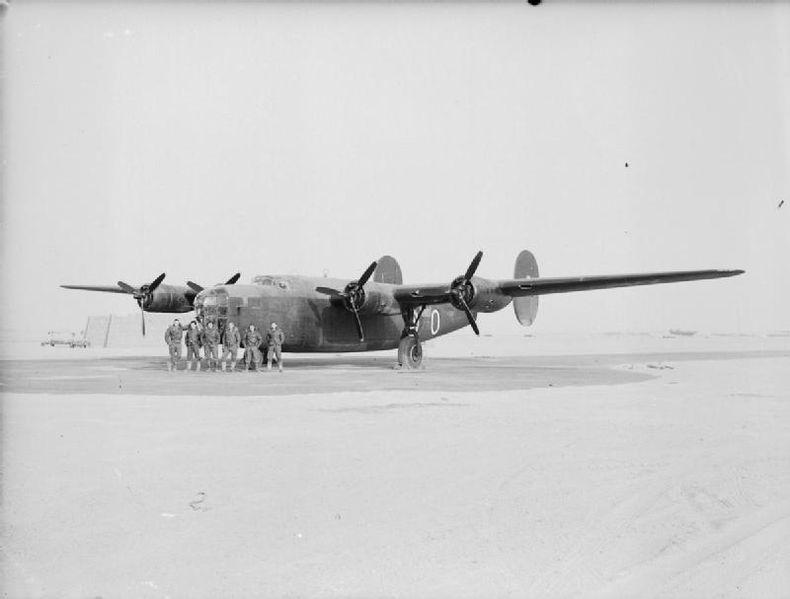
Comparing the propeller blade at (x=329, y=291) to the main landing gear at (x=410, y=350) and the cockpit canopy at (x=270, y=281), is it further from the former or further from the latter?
the main landing gear at (x=410, y=350)

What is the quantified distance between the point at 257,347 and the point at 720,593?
20.4 metres

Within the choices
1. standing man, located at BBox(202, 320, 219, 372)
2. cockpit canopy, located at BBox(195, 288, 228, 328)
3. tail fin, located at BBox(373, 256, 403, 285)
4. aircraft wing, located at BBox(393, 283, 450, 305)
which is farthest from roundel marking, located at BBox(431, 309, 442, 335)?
standing man, located at BBox(202, 320, 219, 372)

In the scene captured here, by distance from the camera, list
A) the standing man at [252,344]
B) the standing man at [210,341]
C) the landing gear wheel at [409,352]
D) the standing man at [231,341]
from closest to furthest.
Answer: the standing man at [231,341]
the standing man at [210,341]
the standing man at [252,344]
the landing gear wheel at [409,352]

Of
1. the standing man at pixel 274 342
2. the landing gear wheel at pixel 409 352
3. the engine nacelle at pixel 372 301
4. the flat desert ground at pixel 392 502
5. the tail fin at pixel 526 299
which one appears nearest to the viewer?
the flat desert ground at pixel 392 502

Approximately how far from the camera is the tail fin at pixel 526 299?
1246 inches

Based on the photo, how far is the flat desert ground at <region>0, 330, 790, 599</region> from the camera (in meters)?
4.82

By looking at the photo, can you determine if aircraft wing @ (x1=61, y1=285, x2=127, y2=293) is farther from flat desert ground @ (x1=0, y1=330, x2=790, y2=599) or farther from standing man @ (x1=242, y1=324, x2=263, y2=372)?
flat desert ground @ (x1=0, y1=330, x2=790, y2=599)

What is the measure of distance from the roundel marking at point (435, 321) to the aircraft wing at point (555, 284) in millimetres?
4354

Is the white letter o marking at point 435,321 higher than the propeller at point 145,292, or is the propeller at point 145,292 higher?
the propeller at point 145,292

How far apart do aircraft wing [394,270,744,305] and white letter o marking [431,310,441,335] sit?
4.35 meters

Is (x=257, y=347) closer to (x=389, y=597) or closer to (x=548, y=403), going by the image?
(x=548, y=403)

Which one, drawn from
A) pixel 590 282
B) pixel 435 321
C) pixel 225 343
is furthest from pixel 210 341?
pixel 590 282

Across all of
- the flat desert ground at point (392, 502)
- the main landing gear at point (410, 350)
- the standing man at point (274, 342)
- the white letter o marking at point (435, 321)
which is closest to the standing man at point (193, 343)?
the standing man at point (274, 342)

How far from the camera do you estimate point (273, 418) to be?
11305mm
